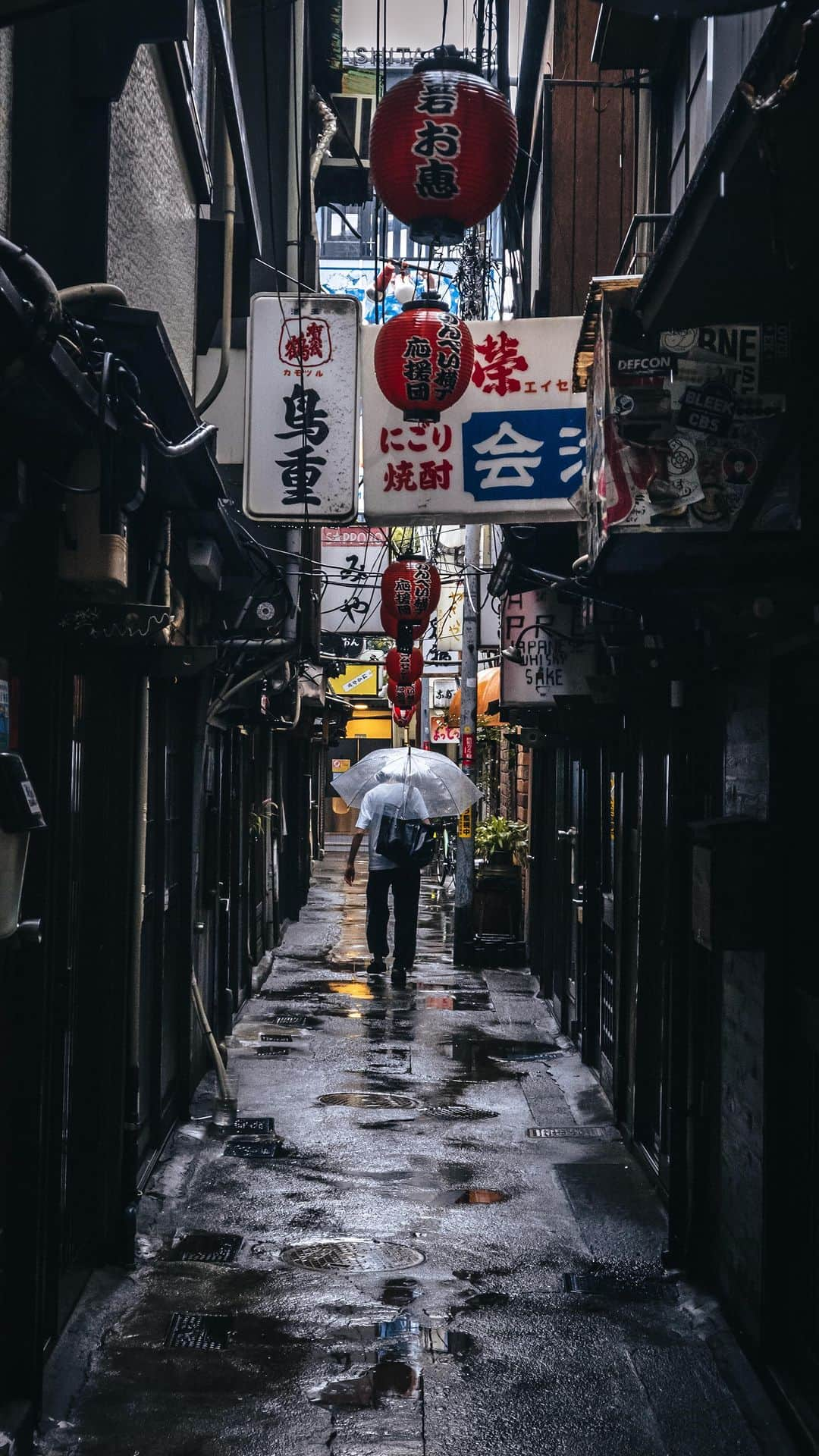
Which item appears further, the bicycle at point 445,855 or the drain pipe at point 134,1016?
the bicycle at point 445,855

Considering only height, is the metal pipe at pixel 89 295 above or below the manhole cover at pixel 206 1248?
above

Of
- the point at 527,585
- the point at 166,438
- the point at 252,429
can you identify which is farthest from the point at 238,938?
the point at 166,438

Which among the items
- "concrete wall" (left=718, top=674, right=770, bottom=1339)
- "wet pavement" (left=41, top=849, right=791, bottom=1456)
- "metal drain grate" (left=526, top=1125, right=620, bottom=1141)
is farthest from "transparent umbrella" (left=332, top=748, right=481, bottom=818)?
"concrete wall" (left=718, top=674, right=770, bottom=1339)

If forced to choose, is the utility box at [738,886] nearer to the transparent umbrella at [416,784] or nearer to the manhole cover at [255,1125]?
the manhole cover at [255,1125]

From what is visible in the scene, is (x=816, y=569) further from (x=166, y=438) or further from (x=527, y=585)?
(x=527, y=585)

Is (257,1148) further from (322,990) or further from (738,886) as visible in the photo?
(322,990)

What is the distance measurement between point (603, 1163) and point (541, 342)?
6.66 m

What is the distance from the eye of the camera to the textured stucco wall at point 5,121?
587 cm

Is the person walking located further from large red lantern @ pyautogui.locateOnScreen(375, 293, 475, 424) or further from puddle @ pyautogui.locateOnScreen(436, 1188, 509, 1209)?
puddle @ pyautogui.locateOnScreen(436, 1188, 509, 1209)

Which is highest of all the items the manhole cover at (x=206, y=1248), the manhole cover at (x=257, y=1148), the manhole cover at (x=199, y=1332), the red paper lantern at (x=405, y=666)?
the red paper lantern at (x=405, y=666)

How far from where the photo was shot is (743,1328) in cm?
639

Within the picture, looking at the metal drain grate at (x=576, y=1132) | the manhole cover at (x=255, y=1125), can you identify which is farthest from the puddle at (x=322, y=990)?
the metal drain grate at (x=576, y=1132)

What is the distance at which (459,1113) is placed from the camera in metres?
11.2

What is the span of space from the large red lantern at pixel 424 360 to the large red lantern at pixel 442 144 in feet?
7.08
